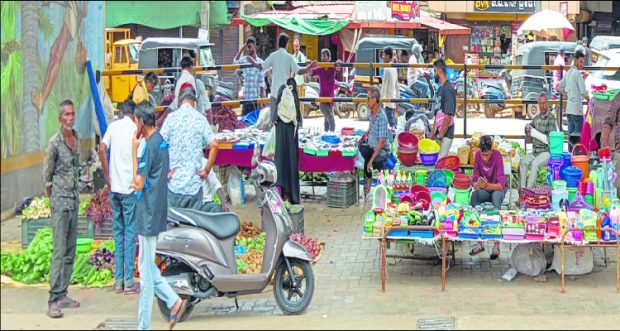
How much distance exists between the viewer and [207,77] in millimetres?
24547

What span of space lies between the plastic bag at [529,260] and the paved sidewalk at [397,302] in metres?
A: 0.10

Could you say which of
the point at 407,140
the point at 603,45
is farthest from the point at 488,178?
the point at 603,45

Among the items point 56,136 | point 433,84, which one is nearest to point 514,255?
point 56,136

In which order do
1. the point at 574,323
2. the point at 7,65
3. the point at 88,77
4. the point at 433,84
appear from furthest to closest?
the point at 433,84
the point at 88,77
the point at 574,323
the point at 7,65

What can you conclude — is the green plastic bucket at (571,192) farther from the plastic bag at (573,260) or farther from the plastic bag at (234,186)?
the plastic bag at (234,186)

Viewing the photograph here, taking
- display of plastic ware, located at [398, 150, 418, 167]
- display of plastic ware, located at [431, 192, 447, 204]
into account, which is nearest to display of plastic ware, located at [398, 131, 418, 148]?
display of plastic ware, located at [398, 150, 418, 167]

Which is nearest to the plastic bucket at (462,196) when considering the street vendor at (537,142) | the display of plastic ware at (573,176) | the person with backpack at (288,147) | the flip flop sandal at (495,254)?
the flip flop sandal at (495,254)

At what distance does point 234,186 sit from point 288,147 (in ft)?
4.26

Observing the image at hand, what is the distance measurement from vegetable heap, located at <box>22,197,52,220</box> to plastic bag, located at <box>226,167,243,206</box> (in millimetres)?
3901

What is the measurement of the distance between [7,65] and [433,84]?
16801mm

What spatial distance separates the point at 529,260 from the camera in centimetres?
1042

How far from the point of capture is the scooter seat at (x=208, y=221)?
8.96 metres

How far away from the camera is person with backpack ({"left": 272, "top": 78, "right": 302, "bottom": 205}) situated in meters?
13.4

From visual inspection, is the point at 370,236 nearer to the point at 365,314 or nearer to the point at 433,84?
the point at 365,314
